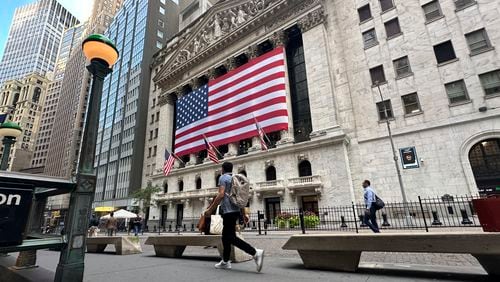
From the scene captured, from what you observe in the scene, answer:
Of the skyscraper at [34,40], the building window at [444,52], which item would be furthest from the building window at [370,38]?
the skyscraper at [34,40]

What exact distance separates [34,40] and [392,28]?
18804cm

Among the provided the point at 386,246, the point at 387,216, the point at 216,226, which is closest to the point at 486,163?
the point at 387,216

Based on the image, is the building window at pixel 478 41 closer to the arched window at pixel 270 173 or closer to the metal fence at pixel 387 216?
the metal fence at pixel 387 216

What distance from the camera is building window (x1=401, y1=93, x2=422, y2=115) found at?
1950 centimetres

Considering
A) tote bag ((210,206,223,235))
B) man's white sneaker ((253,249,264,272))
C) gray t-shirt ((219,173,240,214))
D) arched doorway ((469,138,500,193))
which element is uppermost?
arched doorway ((469,138,500,193))

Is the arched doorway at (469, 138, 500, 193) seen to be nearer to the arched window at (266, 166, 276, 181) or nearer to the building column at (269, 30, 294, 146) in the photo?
the building column at (269, 30, 294, 146)

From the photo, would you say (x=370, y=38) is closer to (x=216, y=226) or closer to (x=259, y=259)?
(x=216, y=226)

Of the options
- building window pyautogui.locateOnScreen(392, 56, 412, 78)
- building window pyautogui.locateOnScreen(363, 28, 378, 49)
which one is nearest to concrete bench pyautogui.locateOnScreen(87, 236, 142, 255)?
building window pyautogui.locateOnScreen(392, 56, 412, 78)

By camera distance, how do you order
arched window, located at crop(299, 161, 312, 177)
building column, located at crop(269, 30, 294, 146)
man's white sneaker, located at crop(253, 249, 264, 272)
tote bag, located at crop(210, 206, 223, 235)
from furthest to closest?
building column, located at crop(269, 30, 294, 146) → arched window, located at crop(299, 161, 312, 177) → tote bag, located at crop(210, 206, 223, 235) → man's white sneaker, located at crop(253, 249, 264, 272)

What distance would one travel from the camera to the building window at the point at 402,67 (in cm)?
2030

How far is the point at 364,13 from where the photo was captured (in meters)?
23.8

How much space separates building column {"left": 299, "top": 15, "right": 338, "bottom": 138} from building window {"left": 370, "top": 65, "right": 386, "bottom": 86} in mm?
3574

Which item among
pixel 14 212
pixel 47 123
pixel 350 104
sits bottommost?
pixel 14 212

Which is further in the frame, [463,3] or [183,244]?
[463,3]
